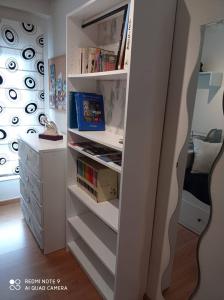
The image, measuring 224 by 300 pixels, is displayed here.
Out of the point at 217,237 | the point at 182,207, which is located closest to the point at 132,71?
the point at 182,207

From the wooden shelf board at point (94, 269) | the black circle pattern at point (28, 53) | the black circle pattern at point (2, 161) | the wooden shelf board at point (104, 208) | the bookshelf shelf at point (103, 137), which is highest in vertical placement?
the black circle pattern at point (28, 53)

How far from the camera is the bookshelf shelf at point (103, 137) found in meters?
1.33

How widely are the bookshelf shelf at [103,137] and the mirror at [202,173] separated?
0.43 meters

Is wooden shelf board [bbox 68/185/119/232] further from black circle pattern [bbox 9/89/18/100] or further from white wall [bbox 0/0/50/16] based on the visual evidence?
white wall [bbox 0/0/50/16]

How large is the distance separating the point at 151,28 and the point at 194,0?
246 mm

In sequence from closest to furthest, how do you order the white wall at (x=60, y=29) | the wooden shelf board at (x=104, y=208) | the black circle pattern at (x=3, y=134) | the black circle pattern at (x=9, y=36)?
the wooden shelf board at (x=104, y=208)
the white wall at (x=60, y=29)
the black circle pattern at (x=9, y=36)
the black circle pattern at (x=3, y=134)

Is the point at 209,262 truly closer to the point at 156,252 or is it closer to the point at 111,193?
the point at 156,252

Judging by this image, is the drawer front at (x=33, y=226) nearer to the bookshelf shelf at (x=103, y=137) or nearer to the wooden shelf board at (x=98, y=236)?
the wooden shelf board at (x=98, y=236)

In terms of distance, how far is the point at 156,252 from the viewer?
4.71 ft

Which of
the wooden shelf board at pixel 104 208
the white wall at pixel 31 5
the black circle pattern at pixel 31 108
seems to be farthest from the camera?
the black circle pattern at pixel 31 108

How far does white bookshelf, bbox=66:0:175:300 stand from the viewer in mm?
1117

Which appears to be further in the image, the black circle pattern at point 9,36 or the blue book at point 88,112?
the black circle pattern at point 9,36

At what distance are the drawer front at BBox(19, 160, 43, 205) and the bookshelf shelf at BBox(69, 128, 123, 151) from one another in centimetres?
57

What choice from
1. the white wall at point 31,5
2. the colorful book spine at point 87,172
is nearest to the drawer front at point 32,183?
the colorful book spine at point 87,172
